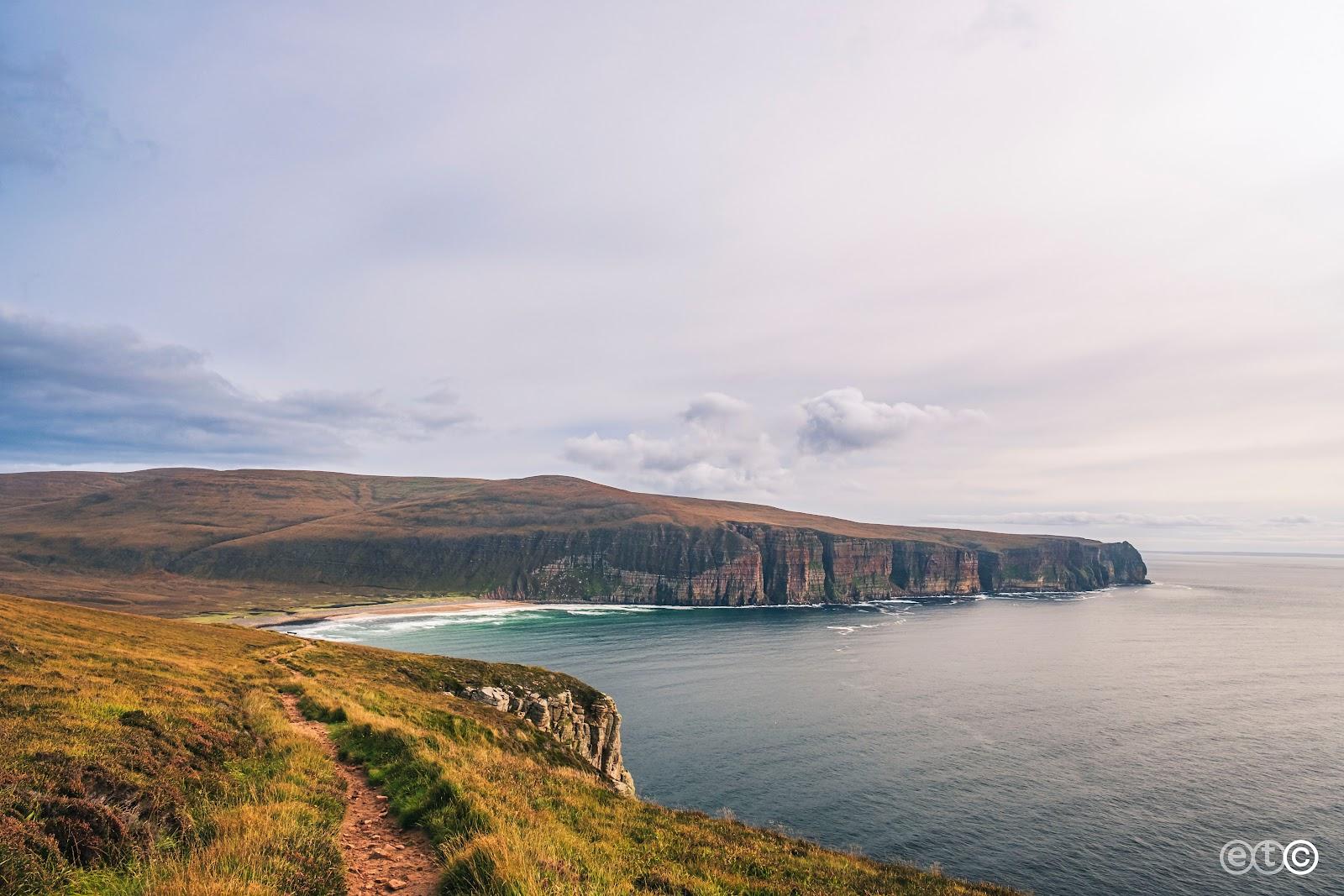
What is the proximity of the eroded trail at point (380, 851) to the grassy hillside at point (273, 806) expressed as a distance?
43 centimetres

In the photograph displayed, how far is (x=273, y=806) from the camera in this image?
12.4 m

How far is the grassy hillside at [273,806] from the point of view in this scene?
923cm

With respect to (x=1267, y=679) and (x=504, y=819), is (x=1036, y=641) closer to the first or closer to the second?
(x=1267, y=679)

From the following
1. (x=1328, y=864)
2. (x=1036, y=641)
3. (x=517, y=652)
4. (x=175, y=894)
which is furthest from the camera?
(x=1036, y=641)

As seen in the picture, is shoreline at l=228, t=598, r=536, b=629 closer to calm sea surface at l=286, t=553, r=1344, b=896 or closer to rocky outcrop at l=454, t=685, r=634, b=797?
calm sea surface at l=286, t=553, r=1344, b=896

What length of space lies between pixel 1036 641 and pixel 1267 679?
40.3m

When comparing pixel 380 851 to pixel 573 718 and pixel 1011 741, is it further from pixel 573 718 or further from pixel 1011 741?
pixel 1011 741

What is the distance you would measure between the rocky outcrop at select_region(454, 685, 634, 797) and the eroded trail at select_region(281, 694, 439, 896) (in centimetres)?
3046

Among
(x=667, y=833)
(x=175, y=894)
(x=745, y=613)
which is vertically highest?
(x=175, y=894)

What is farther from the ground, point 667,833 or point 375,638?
point 667,833

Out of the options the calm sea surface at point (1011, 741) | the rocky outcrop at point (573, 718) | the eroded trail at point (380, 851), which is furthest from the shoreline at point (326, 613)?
→ the eroded trail at point (380, 851)

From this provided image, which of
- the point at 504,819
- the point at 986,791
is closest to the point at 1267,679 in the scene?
the point at 986,791

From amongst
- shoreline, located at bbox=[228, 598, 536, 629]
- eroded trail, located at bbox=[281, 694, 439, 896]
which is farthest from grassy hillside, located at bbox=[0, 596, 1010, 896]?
shoreline, located at bbox=[228, 598, 536, 629]

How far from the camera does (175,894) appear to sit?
291 inches
